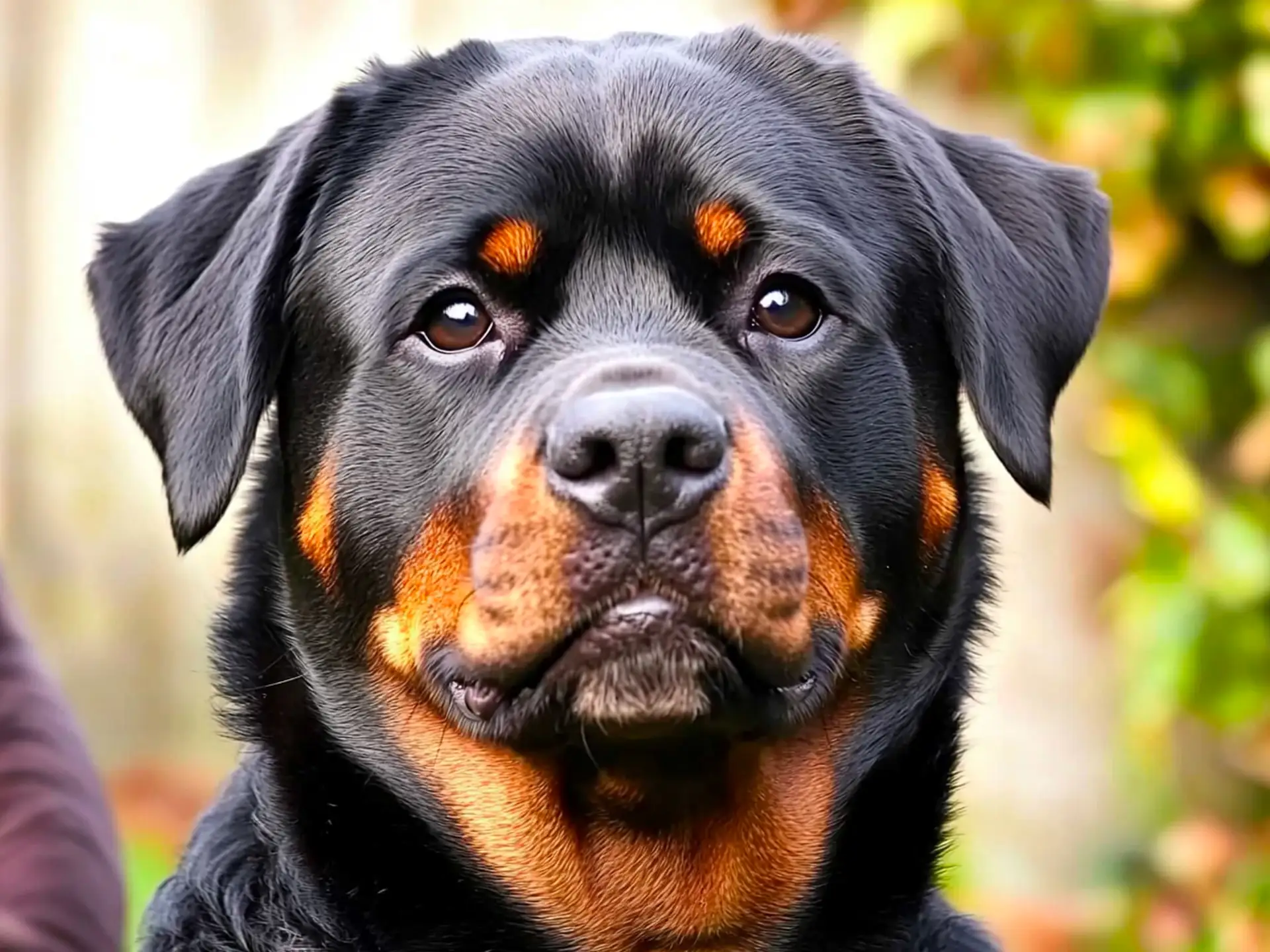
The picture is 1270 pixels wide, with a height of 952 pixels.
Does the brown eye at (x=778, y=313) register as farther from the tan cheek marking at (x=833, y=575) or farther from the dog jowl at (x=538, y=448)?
the tan cheek marking at (x=833, y=575)

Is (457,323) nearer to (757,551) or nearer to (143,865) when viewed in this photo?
(757,551)

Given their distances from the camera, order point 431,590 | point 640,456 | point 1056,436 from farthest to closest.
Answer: point 1056,436, point 431,590, point 640,456

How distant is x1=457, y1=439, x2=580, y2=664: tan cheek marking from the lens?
1.91 meters

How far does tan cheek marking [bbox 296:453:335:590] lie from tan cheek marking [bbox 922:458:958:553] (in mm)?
829

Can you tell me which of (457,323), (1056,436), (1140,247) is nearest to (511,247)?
(457,323)

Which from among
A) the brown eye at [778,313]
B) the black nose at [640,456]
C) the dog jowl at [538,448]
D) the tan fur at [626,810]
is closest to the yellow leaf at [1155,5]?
the dog jowl at [538,448]

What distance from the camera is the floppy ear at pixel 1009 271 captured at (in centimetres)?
236

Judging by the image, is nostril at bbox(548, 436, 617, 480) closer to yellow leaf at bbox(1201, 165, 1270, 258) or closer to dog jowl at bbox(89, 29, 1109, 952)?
dog jowl at bbox(89, 29, 1109, 952)

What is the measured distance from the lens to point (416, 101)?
7.96 feet

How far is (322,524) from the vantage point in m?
2.30

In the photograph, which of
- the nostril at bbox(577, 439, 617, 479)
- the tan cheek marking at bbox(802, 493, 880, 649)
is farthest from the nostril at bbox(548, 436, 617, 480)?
the tan cheek marking at bbox(802, 493, 880, 649)

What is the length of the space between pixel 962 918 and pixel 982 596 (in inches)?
18.9

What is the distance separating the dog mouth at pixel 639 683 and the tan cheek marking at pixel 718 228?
57 cm

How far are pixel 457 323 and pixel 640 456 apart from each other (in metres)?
0.49
